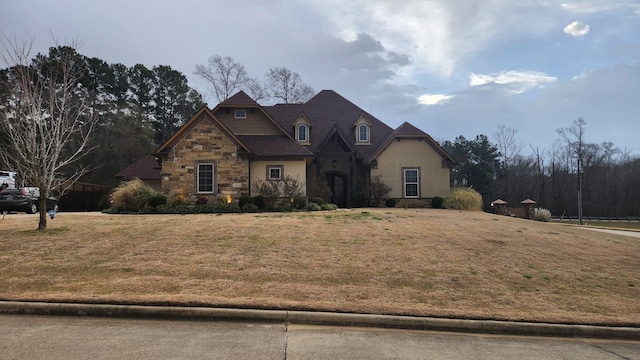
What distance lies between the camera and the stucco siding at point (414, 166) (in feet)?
88.9

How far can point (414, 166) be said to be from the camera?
27250 millimetres

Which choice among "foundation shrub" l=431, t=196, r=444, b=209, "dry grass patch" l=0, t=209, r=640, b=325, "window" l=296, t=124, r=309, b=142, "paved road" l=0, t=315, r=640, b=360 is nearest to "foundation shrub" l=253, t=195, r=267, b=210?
"dry grass patch" l=0, t=209, r=640, b=325

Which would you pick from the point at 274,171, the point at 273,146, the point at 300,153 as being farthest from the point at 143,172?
the point at 300,153

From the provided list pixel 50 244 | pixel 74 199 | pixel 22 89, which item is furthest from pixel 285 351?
pixel 74 199

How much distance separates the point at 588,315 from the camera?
21.5 ft

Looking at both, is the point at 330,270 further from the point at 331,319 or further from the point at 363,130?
the point at 363,130

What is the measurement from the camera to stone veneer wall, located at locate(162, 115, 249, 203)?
71.2ft

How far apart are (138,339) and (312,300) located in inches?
Result: 104

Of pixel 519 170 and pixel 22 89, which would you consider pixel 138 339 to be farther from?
pixel 519 170

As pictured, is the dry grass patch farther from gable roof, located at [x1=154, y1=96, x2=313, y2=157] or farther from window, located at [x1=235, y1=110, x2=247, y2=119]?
window, located at [x1=235, y1=110, x2=247, y2=119]

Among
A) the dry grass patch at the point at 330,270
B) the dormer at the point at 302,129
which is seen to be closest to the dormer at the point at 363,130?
the dormer at the point at 302,129

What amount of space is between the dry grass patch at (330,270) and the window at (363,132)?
17.0m

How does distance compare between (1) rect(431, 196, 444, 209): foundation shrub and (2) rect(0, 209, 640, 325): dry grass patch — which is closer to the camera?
(2) rect(0, 209, 640, 325): dry grass patch

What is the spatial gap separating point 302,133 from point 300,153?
5081mm
